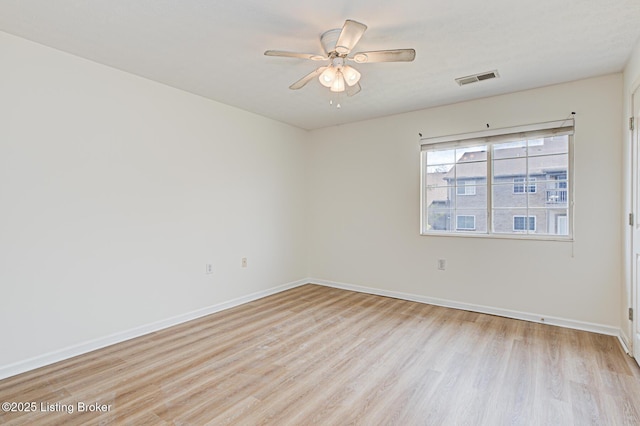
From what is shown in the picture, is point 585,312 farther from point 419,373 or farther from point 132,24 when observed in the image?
point 132,24

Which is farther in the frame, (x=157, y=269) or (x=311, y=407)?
(x=157, y=269)

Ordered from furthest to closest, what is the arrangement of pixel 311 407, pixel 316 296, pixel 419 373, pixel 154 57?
pixel 316 296
pixel 154 57
pixel 419 373
pixel 311 407

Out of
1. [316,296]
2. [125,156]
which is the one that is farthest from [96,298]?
[316,296]

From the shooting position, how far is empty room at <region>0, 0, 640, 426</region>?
2.12 m

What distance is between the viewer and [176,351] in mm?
2768

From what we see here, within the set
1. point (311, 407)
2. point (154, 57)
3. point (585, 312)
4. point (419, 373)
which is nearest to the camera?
point (311, 407)

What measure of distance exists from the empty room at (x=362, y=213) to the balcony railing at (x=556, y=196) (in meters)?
0.03

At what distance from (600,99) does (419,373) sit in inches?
121

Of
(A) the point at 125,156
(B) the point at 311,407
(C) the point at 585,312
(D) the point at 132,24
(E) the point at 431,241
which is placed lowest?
(B) the point at 311,407

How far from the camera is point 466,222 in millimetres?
3969

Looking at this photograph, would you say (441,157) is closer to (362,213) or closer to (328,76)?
(362,213)

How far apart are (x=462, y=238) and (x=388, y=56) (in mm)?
2535

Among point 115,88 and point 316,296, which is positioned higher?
point 115,88

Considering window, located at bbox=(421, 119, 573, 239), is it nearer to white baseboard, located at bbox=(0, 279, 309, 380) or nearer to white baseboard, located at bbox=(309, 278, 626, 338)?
white baseboard, located at bbox=(309, 278, 626, 338)
